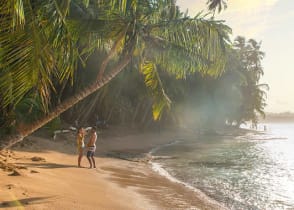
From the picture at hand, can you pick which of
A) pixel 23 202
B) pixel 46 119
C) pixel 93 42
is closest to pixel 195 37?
pixel 93 42

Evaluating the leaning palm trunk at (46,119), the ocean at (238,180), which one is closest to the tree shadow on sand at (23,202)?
the leaning palm trunk at (46,119)

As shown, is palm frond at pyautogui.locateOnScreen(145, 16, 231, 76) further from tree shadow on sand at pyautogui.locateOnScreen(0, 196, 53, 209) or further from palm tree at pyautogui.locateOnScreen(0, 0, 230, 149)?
tree shadow on sand at pyautogui.locateOnScreen(0, 196, 53, 209)

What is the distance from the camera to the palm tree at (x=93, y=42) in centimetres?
486

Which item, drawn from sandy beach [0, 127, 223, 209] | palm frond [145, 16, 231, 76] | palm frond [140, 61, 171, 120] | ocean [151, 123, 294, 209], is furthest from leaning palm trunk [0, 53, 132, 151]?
ocean [151, 123, 294, 209]

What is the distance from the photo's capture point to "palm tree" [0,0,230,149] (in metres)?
4.86

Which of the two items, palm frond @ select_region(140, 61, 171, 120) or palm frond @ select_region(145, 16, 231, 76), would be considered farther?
palm frond @ select_region(140, 61, 171, 120)

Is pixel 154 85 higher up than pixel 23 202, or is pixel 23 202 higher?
pixel 154 85

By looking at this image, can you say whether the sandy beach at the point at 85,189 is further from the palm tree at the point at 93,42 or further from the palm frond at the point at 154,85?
the palm frond at the point at 154,85

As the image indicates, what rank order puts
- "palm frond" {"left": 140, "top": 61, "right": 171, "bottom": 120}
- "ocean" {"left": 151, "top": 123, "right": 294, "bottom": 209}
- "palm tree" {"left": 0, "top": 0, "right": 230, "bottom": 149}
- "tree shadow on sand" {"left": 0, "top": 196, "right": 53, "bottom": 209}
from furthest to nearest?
1. "ocean" {"left": 151, "top": 123, "right": 294, "bottom": 209}
2. "palm frond" {"left": 140, "top": 61, "right": 171, "bottom": 120}
3. "tree shadow on sand" {"left": 0, "top": 196, "right": 53, "bottom": 209}
4. "palm tree" {"left": 0, "top": 0, "right": 230, "bottom": 149}

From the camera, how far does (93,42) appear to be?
7762 mm

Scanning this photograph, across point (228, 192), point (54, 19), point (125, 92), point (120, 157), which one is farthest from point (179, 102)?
point (54, 19)

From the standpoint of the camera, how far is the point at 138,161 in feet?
67.3

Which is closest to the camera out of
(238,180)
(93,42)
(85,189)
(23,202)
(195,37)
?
(23,202)

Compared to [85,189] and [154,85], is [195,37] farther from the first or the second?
[85,189]
